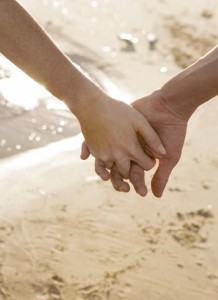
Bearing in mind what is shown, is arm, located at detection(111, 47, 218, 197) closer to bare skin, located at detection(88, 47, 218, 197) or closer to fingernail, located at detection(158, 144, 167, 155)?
bare skin, located at detection(88, 47, 218, 197)

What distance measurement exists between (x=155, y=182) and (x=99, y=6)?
105 inches

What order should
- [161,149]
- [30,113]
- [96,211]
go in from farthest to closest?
1. [30,113]
2. [96,211]
3. [161,149]

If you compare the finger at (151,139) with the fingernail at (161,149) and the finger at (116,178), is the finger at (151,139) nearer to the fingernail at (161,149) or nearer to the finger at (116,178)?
the fingernail at (161,149)

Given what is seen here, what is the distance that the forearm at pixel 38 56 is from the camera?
211 centimetres

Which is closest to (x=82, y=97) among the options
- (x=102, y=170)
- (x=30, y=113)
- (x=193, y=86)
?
(x=102, y=170)

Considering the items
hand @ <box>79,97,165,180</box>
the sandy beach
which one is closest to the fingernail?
hand @ <box>79,97,165,180</box>

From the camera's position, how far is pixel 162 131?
238 cm

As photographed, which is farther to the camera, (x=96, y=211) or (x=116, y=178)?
(x=96, y=211)

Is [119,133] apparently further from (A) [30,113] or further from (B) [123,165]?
(A) [30,113]

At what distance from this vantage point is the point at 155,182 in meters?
2.40

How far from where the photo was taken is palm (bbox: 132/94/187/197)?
2.36 meters

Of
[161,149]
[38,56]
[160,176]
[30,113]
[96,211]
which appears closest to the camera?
[38,56]

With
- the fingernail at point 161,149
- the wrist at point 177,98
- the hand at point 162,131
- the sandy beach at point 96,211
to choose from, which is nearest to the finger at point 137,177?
the hand at point 162,131

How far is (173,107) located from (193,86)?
0.12 m
